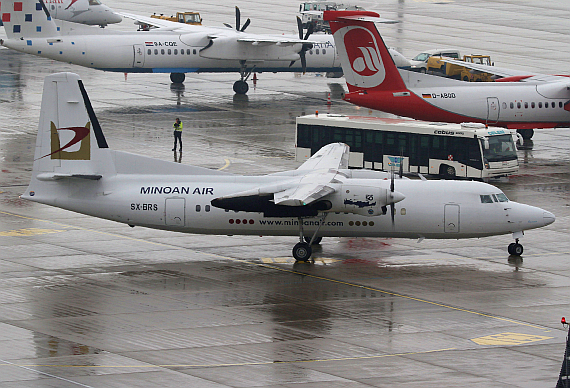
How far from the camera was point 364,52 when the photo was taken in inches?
1959

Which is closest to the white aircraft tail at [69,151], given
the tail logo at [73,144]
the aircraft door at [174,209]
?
the tail logo at [73,144]

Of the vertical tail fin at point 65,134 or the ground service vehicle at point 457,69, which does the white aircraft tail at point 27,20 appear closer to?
the ground service vehicle at point 457,69

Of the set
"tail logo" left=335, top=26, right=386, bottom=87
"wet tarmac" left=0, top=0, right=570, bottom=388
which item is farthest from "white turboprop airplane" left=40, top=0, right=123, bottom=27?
"tail logo" left=335, top=26, right=386, bottom=87

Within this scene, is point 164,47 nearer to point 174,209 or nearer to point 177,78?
point 177,78

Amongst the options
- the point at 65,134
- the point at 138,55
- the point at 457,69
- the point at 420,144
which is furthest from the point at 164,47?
the point at 65,134

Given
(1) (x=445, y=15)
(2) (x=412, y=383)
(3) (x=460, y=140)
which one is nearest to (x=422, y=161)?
(3) (x=460, y=140)

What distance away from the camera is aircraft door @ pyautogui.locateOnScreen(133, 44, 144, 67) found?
63906 millimetres

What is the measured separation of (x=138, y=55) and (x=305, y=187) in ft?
119

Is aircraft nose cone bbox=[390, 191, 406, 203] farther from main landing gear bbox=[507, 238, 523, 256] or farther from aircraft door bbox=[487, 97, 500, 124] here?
aircraft door bbox=[487, 97, 500, 124]

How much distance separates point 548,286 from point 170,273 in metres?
12.1

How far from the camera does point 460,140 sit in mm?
44312

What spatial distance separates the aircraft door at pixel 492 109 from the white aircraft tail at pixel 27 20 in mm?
28751

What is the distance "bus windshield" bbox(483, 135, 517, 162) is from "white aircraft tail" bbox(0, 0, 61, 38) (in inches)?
1243

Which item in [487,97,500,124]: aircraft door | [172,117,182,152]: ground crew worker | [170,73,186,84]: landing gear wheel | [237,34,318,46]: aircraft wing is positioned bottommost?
[172,117,182,152]: ground crew worker
